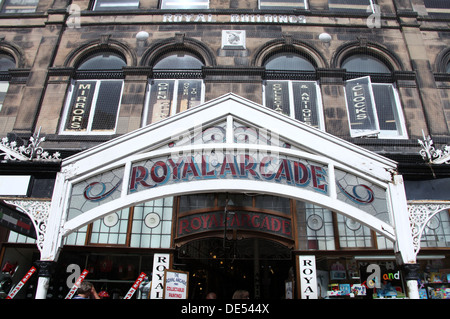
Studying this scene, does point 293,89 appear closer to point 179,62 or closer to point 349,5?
point 179,62

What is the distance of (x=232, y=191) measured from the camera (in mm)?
6254

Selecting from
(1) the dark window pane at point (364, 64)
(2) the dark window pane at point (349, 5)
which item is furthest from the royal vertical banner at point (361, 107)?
(2) the dark window pane at point (349, 5)

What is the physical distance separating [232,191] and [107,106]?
21.9 feet

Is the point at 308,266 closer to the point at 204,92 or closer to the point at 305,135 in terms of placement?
the point at 305,135

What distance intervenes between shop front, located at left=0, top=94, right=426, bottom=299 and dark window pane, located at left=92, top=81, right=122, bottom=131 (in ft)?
11.3

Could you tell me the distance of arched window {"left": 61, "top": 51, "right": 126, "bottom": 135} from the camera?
428 inches

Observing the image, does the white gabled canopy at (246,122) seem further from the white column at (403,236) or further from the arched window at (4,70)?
the arched window at (4,70)

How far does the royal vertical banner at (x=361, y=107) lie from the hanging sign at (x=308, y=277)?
4.02m

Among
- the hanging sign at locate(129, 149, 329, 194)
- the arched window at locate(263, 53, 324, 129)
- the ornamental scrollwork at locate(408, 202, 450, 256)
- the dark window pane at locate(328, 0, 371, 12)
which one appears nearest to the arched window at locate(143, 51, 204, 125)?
the arched window at locate(263, 53, 324, 129)

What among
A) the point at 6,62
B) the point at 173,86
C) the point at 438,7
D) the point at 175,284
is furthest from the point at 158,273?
the point at 438,7

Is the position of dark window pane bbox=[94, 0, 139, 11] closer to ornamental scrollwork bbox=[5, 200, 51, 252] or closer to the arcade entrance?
ornamental scrollwork bbox=[5, 200, 51, 252]

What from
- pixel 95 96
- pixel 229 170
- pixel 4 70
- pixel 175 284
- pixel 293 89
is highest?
pixel 4 70
